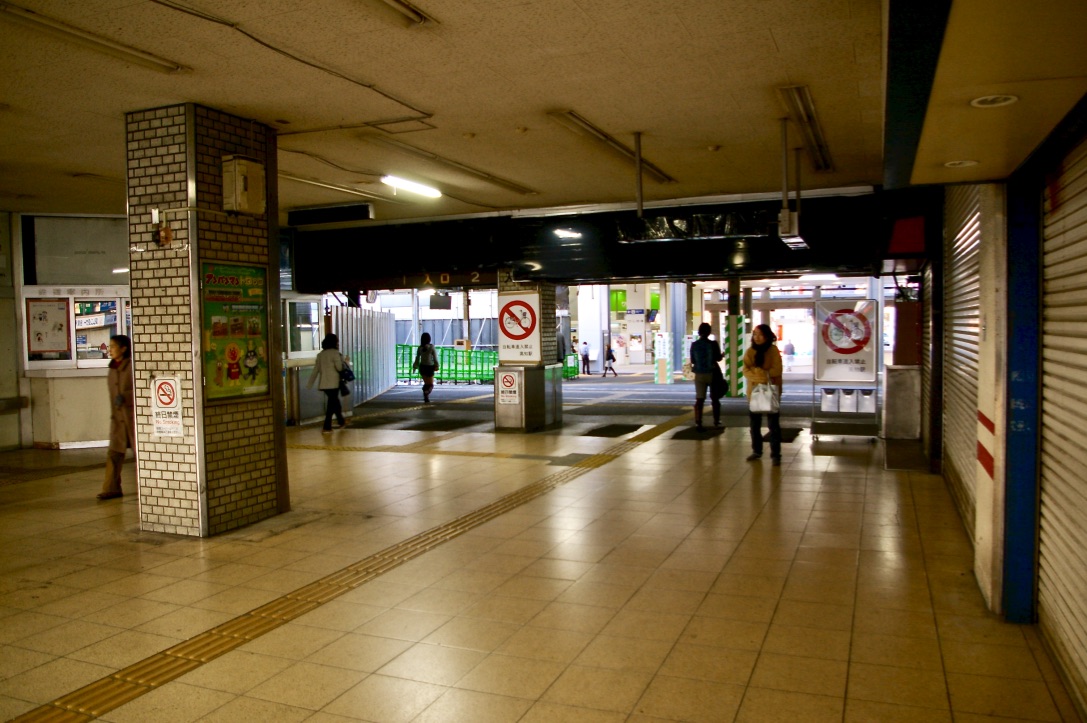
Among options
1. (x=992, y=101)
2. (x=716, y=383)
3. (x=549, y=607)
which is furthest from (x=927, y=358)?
(x=992, y=101)

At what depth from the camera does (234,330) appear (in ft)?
21.8

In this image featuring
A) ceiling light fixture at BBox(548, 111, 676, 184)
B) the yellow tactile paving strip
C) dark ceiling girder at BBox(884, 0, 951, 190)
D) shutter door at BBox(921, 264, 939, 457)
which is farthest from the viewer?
shutter door at BBox(921, 264, 939, 457)

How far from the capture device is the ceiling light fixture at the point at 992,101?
3.01m

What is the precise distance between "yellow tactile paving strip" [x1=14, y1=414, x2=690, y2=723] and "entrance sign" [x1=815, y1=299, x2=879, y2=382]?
5.06m

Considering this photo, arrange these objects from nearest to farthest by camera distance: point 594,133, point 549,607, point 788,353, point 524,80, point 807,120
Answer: point 549,607 < point 524,80 < point 807,120 < point 594,133 < point 788,353

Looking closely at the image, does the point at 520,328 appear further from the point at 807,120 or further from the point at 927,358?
the point at 807,120

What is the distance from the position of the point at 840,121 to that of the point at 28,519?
801cm

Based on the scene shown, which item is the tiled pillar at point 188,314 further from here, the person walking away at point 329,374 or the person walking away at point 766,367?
the person walking away at point 329,374

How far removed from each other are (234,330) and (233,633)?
2.98 metres

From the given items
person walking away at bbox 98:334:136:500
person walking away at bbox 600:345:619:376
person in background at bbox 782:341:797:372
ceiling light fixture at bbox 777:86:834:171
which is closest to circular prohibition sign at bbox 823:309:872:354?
ceiling light fixture at bbox 777:86:834:171

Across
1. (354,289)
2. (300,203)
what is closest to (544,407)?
(354,289)

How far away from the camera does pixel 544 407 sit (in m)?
12.8

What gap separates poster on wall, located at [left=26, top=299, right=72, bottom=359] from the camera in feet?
36.8

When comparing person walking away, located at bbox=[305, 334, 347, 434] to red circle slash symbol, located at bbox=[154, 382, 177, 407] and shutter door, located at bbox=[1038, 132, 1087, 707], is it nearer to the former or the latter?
red circle slash symbol, located at bbox=[154, 382, 177, 407]
